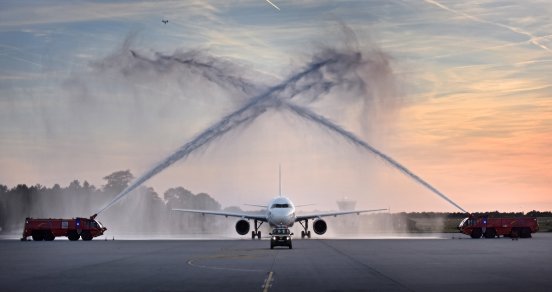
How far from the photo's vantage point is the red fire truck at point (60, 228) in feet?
285

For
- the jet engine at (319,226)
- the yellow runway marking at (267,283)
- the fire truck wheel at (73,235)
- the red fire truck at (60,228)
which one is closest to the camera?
the yellow runway marking at (267,283)

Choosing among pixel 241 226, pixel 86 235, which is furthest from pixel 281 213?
pixel 86 235

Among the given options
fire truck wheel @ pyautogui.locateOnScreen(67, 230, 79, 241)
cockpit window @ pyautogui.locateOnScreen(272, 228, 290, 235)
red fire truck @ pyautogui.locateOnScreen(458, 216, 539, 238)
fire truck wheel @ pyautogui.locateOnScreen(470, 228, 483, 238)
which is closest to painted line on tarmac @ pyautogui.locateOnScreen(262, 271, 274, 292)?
cockpit window @ pyautogui.locateOnScreen(272, 228, 290, 235)

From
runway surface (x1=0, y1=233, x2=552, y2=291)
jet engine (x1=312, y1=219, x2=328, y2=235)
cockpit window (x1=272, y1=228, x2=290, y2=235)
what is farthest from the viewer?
jet engine (x1=312, y1=219, x2=328, y2=235)

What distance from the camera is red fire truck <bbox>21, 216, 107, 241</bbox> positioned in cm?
8694

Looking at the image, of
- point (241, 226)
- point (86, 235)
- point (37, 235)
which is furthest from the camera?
point (241, 226)

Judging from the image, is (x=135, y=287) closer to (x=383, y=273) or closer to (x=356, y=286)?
(x=356, y=286)

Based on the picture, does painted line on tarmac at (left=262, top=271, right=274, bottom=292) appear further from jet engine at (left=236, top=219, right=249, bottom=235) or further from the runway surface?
jet engine at (left=236, top=219, right=249, bottom=235)

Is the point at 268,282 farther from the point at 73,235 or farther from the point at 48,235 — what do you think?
the point at 48,235

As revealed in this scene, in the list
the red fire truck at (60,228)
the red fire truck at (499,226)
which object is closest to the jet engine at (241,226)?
the red fire truck at (60,228)

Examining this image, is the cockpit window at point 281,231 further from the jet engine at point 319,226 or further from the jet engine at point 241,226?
the jet engine at point 319,226

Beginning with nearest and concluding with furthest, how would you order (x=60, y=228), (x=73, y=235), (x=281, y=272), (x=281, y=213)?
(x=281, y=272), (x=60, y=228), (x=281, y=213), (x=73, y=235)

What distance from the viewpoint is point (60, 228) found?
87.2 meters

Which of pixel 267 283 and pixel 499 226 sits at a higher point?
pixel 499 226
